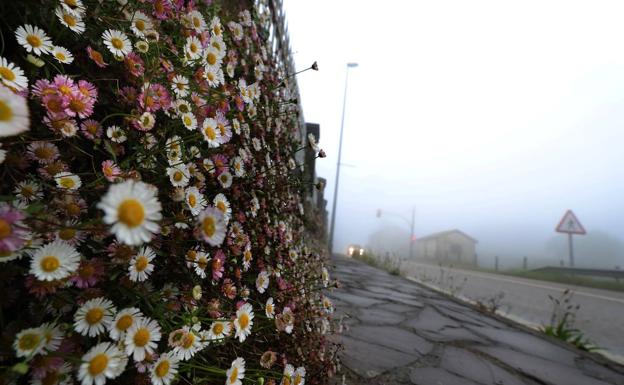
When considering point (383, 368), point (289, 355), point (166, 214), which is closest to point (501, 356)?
point (383, 368)

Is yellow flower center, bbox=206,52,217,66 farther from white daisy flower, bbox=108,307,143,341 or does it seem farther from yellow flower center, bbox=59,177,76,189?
white daisy flower, bbox=108,307,143,341

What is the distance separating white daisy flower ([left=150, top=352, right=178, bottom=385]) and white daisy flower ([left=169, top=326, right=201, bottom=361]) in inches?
1.0

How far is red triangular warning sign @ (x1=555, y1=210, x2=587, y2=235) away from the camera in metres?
10.8

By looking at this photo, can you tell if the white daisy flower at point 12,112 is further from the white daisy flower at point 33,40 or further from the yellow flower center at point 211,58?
the yellow flower center at point 211,58

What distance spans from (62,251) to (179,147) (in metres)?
0.55

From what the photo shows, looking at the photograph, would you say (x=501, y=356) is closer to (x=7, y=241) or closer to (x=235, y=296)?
(x=235, y=296)

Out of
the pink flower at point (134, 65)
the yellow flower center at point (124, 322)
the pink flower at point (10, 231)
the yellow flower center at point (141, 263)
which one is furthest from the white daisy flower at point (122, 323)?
the pink flower at point (134, 65)

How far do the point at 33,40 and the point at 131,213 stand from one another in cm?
68

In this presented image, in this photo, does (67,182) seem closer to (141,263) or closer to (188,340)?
(141,263)

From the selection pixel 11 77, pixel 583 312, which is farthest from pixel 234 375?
pixel 583 312

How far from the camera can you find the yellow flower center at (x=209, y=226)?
63cm

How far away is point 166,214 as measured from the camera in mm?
1101

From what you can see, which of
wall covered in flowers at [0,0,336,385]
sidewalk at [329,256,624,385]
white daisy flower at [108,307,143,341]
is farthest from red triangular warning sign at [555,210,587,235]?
white daisy flower at [108,307,143,341]

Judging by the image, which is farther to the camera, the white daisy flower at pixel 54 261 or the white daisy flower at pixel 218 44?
the white daisy flower at pixel 218 44
